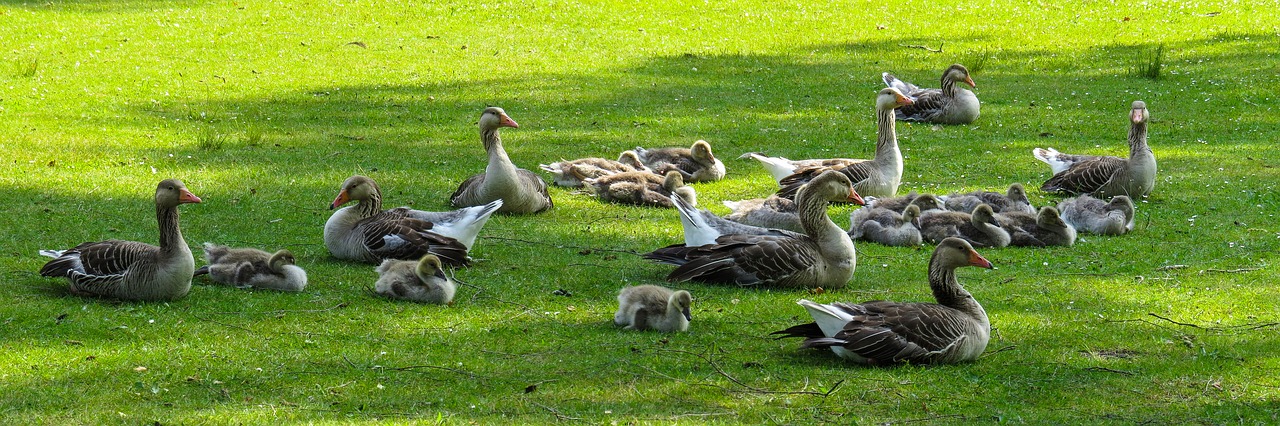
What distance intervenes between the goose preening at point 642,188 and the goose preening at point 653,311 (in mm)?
4921

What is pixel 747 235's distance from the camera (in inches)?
396

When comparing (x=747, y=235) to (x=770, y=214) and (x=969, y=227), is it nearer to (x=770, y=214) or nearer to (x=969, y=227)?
(x=770, y=214)

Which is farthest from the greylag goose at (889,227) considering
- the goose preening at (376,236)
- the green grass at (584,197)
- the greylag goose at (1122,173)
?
the goose preening at (376,236)

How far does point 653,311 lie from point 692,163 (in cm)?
675

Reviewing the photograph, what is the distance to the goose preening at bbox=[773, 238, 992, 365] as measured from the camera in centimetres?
745

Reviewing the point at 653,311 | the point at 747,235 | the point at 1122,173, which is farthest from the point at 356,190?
the point at 1122,173

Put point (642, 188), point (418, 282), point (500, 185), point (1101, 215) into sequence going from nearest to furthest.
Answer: point (418, 282), point (1101, 215), point (500, 185), point (642, 188)

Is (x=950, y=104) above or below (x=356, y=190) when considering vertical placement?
below

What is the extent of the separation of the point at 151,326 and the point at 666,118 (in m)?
11.6

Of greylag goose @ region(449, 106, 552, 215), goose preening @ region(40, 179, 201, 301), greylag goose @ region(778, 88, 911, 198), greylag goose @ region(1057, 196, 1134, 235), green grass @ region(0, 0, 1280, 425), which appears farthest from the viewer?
greylag goose @ region(778, 88, 911, 198)

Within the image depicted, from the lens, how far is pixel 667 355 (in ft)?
25.9

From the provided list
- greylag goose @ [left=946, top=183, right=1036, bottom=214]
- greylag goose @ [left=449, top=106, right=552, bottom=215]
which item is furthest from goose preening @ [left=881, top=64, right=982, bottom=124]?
greylag goose @ [left=449, top=106, right=552, bottom=215]

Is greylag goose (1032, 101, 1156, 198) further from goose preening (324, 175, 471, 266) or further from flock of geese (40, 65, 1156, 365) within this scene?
goose preening (324, 175, 471, 266)

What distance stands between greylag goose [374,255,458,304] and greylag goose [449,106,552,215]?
3.16 m
